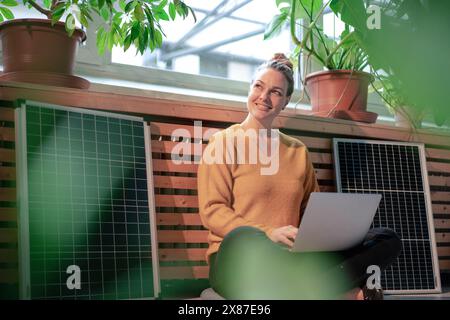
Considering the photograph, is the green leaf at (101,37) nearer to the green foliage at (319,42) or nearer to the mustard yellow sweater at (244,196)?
the mustard yellow sweater at (244,196)

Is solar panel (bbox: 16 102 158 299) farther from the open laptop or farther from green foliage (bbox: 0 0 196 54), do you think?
the open laptop

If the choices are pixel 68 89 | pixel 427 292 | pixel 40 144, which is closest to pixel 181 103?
pixel 68 89

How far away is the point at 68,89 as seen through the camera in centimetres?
177

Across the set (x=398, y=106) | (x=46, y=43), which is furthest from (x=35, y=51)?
(x=398, y=106)

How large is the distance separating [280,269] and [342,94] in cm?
101

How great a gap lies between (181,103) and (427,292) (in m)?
1.19

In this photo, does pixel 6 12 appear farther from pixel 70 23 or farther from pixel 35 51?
pixel 70 23

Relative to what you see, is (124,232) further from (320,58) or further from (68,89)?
(320,58)

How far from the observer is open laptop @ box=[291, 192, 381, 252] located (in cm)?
150

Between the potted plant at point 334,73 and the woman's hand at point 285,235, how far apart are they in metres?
0.84

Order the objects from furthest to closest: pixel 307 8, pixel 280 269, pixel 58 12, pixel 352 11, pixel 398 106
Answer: pixel 398 106 → pixel 307 8 → pixel 352 11 → pixel 58 12 → pixel 280 269

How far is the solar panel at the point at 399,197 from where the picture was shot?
220 centimetres

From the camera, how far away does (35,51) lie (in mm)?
1782

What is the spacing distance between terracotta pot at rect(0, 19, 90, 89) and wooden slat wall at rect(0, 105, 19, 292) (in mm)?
148
